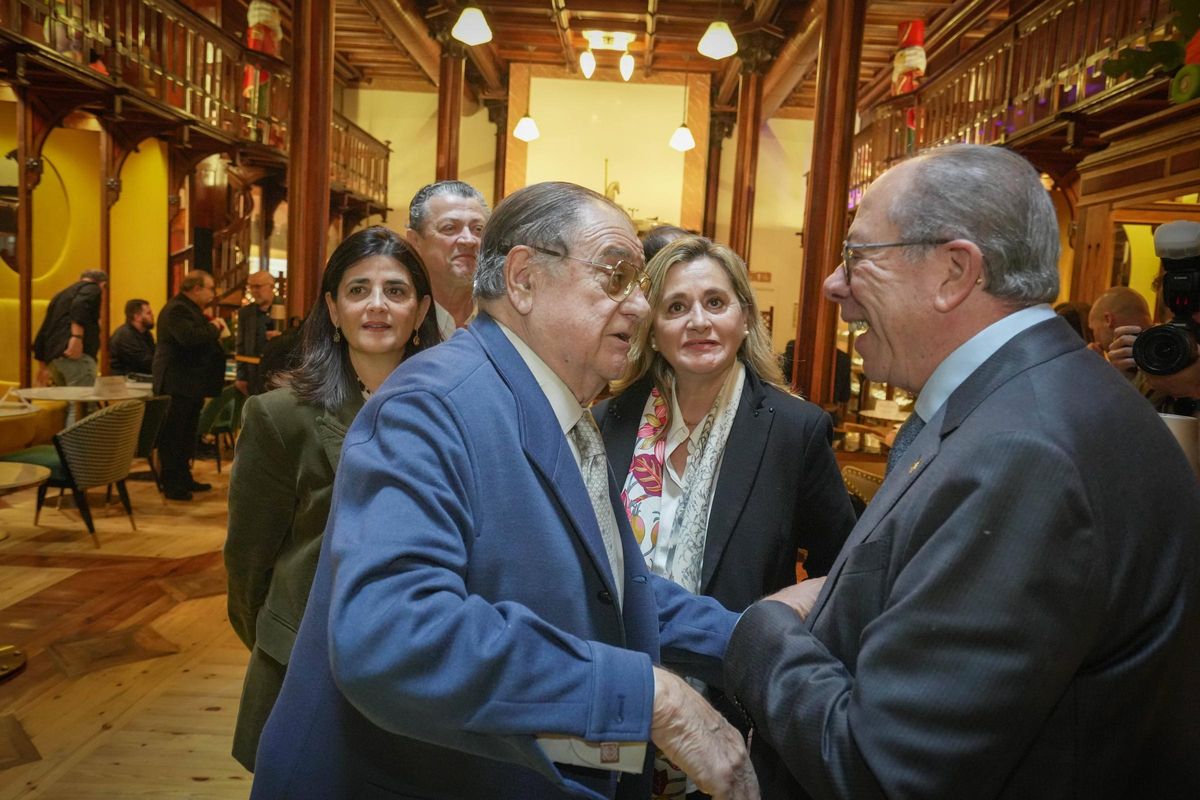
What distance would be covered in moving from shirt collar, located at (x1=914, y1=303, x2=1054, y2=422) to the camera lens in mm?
1046

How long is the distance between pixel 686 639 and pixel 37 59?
25.4ft

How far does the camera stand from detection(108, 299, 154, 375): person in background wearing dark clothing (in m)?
8.30

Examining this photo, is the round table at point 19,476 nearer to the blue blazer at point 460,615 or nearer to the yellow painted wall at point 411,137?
the blue blazer at point 460,615

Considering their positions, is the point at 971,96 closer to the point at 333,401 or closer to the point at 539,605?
the point at 333,401

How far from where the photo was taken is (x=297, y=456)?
198cm

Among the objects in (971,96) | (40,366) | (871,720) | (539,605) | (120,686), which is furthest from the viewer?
(971,96)

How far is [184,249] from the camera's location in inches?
446

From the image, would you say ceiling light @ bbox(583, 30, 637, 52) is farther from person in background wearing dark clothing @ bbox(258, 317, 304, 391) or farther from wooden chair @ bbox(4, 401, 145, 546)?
person in background wearing dark clothing @ bbox(258, 317, 304, 391)

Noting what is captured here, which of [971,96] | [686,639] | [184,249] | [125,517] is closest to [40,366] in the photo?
[125,517]

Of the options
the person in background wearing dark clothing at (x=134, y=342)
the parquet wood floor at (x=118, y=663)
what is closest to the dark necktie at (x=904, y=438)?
the parquet wood floor at (x=118, y=663)

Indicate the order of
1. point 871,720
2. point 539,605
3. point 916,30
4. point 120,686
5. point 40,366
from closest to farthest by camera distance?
point 871,720
point 539,605
point 120,686
point 40,366
point 916,30

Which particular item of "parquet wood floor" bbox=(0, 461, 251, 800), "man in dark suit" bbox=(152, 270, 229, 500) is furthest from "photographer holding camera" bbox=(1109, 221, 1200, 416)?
"man in dark suit" bbox=(152, 270, 229, 500)

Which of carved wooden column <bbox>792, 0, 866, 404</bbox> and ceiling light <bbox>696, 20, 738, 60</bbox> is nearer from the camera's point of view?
carved wooden column <bbox>792, 0, 866, 404</bbox>

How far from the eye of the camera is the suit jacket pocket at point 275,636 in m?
1.88
